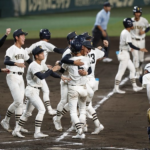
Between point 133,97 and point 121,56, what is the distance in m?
1.15

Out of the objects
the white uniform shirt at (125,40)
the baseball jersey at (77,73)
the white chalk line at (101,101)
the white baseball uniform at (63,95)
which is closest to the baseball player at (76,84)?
the baseball jersey at (77,73)

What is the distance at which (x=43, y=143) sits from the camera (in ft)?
31.7

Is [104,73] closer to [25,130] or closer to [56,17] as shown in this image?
[25,130]

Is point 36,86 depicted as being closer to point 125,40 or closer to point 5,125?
point 5,125

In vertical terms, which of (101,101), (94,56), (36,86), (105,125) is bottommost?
(101,101)

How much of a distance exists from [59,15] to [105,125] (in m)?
22.6

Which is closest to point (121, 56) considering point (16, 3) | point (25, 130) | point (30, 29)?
point (25, 130)

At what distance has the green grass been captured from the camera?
88.4 feet

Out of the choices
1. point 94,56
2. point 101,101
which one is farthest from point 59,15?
point 94,56

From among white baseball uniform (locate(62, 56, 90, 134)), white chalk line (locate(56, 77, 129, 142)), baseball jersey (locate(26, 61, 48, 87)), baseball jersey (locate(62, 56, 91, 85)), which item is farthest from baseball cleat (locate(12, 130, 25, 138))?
baseball jersey (locate(62, 56, 91, 85))

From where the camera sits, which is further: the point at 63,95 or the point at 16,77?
the point at 63,95

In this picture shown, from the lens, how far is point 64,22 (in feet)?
98.7

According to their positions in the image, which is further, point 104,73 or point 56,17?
point 56,17

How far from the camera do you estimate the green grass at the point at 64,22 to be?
26938 mm
